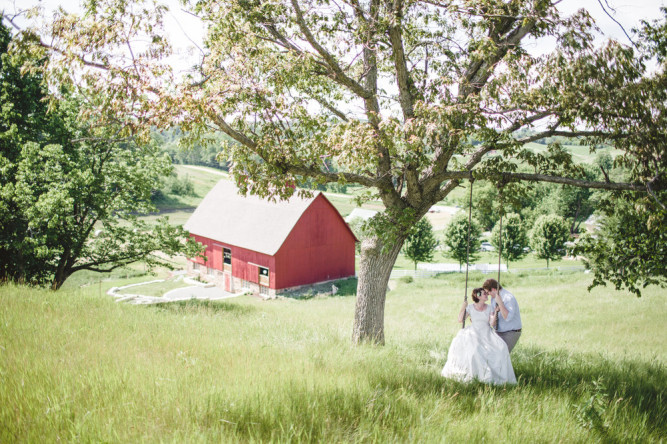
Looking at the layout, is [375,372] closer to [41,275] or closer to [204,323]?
[204,323]

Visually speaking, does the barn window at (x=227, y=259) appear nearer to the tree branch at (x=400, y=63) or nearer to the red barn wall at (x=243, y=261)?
the red barn wall at (x=243, y=261)

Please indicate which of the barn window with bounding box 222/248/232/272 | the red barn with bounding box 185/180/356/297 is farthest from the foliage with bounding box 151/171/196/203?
the barn window with bounding box 222/248/232/272

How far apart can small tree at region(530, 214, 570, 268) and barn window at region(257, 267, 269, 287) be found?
3082 centimetres

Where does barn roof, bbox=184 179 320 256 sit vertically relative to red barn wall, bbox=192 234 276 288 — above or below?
above

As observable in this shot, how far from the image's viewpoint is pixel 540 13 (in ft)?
23.1

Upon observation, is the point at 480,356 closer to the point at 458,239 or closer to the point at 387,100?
the point at 387,100

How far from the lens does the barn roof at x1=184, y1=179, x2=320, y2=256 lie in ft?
108

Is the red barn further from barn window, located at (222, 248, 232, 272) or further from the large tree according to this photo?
the large tree

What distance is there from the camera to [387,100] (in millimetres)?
9430

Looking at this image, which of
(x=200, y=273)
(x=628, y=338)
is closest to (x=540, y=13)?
(x=628, y=338)

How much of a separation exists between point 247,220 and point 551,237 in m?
32.4

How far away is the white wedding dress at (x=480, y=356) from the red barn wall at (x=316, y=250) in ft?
Answer: 85.7

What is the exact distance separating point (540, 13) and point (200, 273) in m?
35.9

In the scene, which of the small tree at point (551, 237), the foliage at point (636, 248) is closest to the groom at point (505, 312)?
the foliage at point (636, 248)
